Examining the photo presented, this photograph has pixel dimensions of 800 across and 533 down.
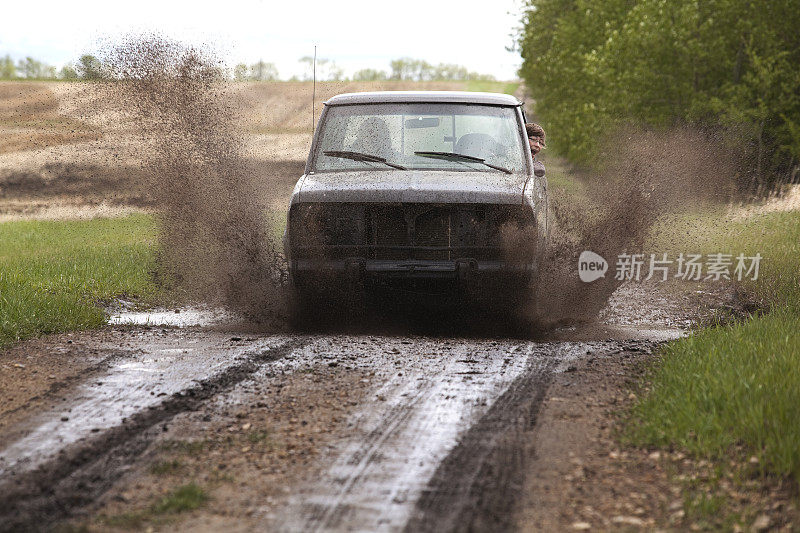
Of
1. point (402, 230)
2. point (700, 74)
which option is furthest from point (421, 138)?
point (700, 74)

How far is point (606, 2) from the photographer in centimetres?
2972

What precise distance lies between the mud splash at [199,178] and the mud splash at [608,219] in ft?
8.18

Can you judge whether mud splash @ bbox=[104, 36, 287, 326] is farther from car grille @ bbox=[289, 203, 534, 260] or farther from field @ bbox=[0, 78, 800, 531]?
car grille @ bbox=[289, 203, 534, 260]

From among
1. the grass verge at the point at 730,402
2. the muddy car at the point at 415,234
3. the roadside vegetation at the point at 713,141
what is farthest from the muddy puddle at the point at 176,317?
the grass verge at the point at 730,402

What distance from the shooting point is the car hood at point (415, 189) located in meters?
7.63

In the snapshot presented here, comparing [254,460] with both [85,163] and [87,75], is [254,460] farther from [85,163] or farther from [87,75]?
[85,163]

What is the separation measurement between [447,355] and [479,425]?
1983 millimetres

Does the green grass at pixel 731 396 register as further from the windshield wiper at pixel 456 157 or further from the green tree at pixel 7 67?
the green tree at pixel 7 67

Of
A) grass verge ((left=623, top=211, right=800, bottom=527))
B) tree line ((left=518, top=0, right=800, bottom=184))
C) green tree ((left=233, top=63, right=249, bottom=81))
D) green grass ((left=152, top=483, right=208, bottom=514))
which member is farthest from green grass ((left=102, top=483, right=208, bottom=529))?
tree line ((left=518, top=0, right=800, bottom=184))

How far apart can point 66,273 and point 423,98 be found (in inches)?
214

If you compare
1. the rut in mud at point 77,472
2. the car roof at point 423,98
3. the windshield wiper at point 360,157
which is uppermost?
the car roof at point 423,98

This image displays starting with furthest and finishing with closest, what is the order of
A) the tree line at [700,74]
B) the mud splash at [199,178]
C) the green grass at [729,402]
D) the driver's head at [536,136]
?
1. the tree line at [700,74]
2. the driver's head at [536,136]
3. the mud splash at [199,178]
4. the green grass at [729,402]

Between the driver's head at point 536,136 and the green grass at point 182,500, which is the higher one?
the driver's head at point 536,136

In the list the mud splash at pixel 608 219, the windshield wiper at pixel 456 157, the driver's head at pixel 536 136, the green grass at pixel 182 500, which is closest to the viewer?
the green grass at pixel 182 500
